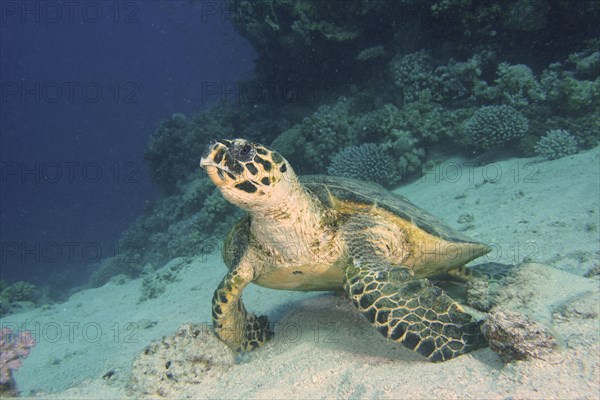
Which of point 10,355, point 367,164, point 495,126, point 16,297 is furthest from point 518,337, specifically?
point 16,297

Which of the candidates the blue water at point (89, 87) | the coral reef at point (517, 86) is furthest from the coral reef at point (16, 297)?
the blue water at point (89, 87)

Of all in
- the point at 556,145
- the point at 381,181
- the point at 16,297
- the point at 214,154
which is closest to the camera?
the point at 214,154

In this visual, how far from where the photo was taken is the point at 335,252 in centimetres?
333

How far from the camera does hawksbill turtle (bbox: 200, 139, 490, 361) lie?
7.93 ft

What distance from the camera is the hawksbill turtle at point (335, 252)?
242 centimetres

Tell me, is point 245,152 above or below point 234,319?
above

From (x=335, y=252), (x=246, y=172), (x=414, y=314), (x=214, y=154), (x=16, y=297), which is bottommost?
(x=16, y=297)

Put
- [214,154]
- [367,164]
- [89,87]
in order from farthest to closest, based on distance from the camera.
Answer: [89,87] → [367,164] → [214,154]

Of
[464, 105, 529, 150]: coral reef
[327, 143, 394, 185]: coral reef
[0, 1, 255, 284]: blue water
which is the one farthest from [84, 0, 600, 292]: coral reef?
[0, 1, 255, 284]: blue water

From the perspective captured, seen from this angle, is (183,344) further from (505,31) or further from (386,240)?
Result: (505,31)

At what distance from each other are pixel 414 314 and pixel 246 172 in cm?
168

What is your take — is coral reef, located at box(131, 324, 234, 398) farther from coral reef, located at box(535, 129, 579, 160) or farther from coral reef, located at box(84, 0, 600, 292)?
coral reef, located at box(535, 129, 579, 160)

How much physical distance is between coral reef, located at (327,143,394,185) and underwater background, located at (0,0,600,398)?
40mm

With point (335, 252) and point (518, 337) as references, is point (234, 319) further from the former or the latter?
point (518, 337)
